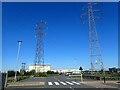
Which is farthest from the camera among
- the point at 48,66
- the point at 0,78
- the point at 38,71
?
the point at 48,66

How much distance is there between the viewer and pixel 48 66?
149750 millimetres

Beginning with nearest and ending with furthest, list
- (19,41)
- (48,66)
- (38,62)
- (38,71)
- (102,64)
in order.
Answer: (19,41) < (102,64) < (38,62) < (38,71) < (48,66)

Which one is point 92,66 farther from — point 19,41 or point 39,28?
point 39,28

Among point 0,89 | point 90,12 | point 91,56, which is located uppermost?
point 90,12

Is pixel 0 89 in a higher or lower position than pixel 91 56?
lower

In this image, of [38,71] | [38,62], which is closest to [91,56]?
[38,62]

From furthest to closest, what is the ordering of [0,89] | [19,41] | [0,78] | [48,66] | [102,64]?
[48,66]
[102,64]
[19,41]
[0,89]
[0,78]

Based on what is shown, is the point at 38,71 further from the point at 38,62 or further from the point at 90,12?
the point at 90,12

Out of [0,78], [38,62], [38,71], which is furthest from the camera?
[38,71]

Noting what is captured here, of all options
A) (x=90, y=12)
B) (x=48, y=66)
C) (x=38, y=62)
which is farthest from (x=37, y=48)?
(x=48, y=66)

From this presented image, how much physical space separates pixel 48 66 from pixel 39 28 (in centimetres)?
7754

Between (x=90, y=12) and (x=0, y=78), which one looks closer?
(x=0, y=78)

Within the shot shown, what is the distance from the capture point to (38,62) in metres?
71.4

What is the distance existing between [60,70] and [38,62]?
265 feet
